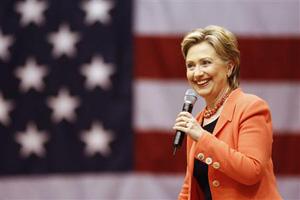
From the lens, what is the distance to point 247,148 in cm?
180

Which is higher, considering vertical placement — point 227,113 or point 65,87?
point 227,113

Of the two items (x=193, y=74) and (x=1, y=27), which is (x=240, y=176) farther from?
(x=1, y=27)

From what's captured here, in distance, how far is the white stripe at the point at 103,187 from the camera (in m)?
3.99

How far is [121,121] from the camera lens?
3.98 metres

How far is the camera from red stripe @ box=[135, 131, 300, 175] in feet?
13.1

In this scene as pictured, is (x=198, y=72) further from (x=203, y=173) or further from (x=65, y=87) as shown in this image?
(x=65, y=87)

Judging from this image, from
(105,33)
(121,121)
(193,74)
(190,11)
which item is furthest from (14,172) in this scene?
(193,74)

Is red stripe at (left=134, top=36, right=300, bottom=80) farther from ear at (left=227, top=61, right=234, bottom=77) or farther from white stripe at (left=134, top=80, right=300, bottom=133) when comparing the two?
Answer: ear at (left=227, top=61, right=234, bottom=77)

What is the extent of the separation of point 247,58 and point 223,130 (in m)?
2.15

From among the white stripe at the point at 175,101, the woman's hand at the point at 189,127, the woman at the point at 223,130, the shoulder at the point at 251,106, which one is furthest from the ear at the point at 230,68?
the white stripe at the point at 175,101

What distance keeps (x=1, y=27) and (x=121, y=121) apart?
0.98m

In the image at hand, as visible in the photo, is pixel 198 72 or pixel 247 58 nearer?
pixel 198 72

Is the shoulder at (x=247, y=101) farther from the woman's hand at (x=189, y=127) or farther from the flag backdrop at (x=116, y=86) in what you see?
the flag backdrop at (x=116, y=86)

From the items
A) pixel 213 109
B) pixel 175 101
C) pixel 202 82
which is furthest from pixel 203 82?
pixel 175 101
